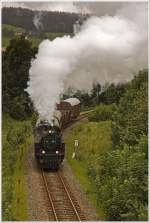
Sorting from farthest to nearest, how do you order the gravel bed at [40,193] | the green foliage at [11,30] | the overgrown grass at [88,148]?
the green foliage at [11,30], the overgrown grass at [88,148], the gravel bed at [40,193]

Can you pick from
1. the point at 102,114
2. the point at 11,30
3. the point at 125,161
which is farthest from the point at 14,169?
the point at 11,30

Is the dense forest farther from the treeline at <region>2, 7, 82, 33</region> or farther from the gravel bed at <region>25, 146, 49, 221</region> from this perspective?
the treeline at <region>2, 7, 82, 33</region>

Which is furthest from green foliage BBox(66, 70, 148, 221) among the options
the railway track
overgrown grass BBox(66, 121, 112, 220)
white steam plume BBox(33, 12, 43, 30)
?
white steam plume BBox(33, 12, 43, 30)

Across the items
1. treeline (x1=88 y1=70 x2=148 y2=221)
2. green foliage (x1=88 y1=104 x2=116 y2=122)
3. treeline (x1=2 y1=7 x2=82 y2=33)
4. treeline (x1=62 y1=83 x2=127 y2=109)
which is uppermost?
treeline (x1=2 y1=7 x2=82 y2=33)

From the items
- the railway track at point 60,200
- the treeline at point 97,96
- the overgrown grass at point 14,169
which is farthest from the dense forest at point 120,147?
the overgrown grass at point 14,169

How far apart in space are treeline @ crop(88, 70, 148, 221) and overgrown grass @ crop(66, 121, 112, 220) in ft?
1.44

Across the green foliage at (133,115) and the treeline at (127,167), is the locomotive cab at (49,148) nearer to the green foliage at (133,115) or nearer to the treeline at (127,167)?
the treeline at (127,167)

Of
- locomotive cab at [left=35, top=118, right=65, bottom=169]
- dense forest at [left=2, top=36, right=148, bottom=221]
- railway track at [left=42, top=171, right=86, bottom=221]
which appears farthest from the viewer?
locomotive cab at [left=35, top=118, right=65, bottom=169]

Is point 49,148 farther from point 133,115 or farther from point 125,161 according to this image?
point 125,161

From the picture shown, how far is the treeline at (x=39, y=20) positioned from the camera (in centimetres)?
4178

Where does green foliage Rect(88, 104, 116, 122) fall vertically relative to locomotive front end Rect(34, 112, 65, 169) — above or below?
above

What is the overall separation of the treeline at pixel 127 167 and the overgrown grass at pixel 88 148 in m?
0.44

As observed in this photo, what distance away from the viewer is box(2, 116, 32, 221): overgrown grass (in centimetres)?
1831

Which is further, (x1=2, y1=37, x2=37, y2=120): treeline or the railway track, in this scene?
(x1=2, y1=37, x2=37, y2=120): treeline
